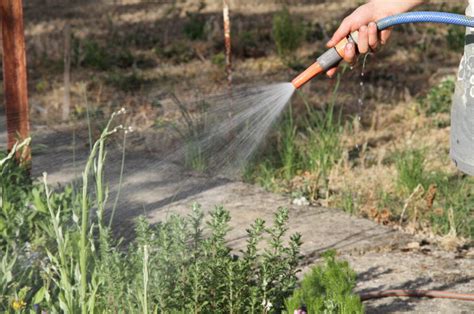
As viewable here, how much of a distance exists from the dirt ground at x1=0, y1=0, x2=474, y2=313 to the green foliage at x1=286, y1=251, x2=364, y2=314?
52cm

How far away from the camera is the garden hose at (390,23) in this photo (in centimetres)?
294

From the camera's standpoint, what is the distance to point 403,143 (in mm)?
6508

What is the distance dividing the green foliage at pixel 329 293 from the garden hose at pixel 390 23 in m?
0.65

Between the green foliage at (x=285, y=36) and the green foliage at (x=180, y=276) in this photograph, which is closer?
the green foliage at (x=180, y=276)

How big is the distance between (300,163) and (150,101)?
2.17 meters

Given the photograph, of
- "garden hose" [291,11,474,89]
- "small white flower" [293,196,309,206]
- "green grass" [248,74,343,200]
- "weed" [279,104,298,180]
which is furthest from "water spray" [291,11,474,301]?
"weed" [279,104,298,180]

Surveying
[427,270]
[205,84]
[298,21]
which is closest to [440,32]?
[298,21]

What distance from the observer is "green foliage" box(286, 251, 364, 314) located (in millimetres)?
3181

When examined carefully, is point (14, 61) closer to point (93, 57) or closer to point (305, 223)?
point (305, 223)

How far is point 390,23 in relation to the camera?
123 inches

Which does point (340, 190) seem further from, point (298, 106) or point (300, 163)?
point (298, 106)

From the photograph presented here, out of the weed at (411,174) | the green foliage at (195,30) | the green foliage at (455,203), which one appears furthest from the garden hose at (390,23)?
the green foliage at (195,30)

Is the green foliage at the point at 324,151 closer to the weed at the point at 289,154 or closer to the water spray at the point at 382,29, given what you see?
the weed at the point at 289,154

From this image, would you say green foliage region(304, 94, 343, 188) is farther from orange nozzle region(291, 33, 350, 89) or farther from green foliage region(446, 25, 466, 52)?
green foliage region(446, 25, 466, 52)
